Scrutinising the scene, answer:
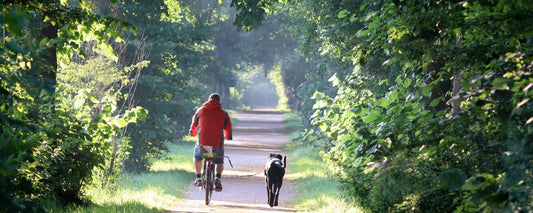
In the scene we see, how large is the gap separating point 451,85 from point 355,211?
8.13 ft

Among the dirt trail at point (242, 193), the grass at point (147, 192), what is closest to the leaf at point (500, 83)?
the grass at point (147, 192)

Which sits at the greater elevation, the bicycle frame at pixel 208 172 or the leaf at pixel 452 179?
the bicycle frame at pixel 208 172

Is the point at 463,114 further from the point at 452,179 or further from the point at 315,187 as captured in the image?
the point at 315,187

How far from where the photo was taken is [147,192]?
12.9 metres

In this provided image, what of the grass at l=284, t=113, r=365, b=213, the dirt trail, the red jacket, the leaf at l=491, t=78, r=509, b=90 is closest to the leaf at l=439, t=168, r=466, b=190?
the leaf at l=491, t=78, r=509, b=90

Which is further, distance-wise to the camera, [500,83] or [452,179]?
[452,179]

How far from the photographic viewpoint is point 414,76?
716 centimetres

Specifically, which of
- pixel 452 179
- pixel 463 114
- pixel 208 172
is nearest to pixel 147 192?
pixel 208 172

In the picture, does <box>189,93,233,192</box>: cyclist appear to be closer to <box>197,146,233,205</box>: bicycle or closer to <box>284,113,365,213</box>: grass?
<box>197,146,233,205</box>: bicycle

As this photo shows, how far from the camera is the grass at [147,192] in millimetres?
10203

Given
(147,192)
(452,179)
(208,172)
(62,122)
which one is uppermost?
(62,122)

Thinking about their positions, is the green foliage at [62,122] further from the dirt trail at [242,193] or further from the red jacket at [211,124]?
the red jacket at [211,124]

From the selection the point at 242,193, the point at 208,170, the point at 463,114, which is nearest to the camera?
the point at 463,114

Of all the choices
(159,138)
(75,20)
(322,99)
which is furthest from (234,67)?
(75,20)
